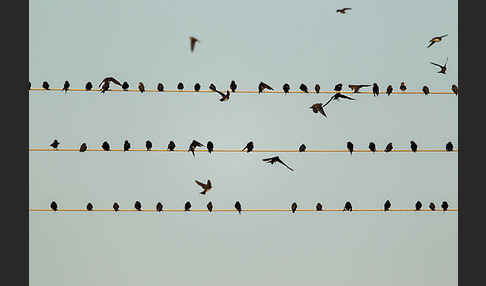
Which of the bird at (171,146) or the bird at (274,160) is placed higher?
the bird at (171,146)

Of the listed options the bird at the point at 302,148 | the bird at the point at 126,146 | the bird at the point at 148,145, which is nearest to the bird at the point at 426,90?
the bird at the point at 302,148

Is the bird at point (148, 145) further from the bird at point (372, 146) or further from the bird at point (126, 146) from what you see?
the bird at point (372, 146)

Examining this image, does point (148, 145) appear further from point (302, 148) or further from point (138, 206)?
point (302, 148)

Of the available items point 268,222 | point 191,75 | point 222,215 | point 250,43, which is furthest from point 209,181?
point 250,43

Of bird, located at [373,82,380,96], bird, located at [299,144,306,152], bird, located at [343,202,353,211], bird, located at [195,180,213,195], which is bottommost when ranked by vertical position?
bird, located at [343,202,353,211]

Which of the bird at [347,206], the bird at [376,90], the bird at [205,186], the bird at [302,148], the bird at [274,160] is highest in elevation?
the bird at [376,90]

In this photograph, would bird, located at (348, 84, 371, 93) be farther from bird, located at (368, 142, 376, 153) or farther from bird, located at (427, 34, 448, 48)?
bird, located at (427, 34, 448, 48)

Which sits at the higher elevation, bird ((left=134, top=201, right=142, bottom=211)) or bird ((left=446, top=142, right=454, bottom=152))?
bird ((left=446, top=142, right=454, bottom=152))

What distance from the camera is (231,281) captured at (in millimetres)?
2883

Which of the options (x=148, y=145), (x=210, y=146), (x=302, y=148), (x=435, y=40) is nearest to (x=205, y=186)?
(x=210, y=146)

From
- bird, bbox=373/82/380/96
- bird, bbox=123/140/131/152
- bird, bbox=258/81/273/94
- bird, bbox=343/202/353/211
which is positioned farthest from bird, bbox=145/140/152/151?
bird, bbox=373/82/380/96

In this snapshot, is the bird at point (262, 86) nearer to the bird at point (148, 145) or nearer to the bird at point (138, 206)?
the bird at point (148, 145)

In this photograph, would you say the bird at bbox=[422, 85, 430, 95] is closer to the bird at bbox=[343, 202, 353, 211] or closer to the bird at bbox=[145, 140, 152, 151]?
the bird at bbox=[343, 202, 353, 211]

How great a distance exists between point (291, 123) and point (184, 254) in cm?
86
